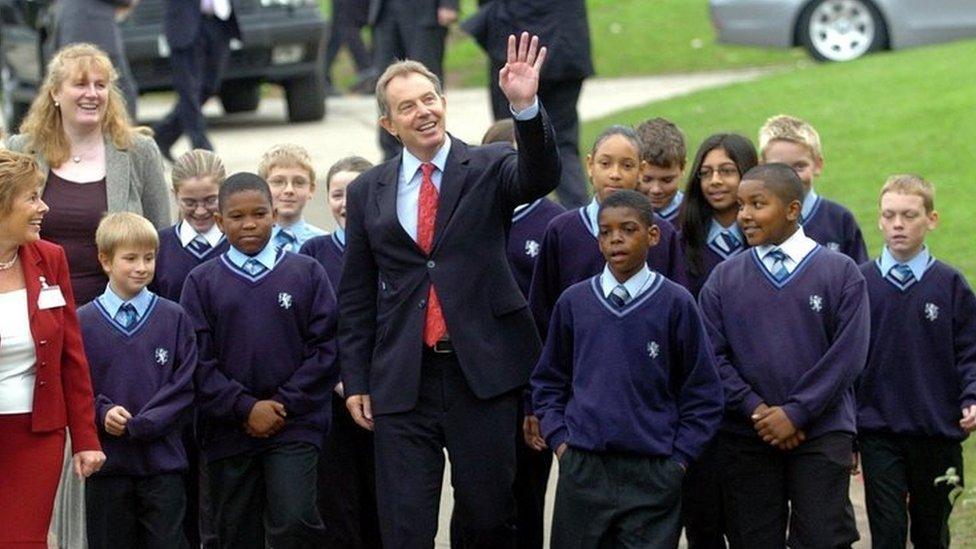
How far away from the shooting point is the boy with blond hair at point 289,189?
853 cm

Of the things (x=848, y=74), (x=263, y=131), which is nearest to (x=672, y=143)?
(x=848, y=74)

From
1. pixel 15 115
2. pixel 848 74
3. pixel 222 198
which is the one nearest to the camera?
pixel 222 198

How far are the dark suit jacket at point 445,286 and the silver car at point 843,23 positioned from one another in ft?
42.0

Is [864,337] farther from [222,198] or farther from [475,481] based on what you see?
[222,198]

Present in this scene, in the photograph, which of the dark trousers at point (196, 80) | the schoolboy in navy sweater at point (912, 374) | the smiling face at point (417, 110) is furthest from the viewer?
the dark trousers at point (196, 80)

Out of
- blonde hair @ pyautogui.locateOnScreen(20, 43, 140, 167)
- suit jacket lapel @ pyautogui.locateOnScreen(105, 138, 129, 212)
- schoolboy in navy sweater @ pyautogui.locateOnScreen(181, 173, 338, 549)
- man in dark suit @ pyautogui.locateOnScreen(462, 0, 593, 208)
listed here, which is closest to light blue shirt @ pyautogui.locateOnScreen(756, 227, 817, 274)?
schoolboy in navy sweater @ pyautogui.locateOnScreen(181, 173, 338, 549)

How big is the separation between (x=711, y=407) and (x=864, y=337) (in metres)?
0.62

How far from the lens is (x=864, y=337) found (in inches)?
289

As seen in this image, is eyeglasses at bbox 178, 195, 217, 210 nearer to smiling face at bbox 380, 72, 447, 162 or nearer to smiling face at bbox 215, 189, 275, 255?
smiling face at bbox 215, 189, 275, 255

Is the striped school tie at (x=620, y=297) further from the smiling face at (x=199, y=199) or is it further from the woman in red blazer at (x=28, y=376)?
the smiling face at (x=199, y=199)

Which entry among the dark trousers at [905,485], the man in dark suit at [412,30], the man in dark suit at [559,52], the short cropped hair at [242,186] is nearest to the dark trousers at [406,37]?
the man in dark suit at [412,30]

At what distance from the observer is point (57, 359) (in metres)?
7.03

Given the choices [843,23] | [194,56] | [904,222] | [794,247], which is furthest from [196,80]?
[794,247]

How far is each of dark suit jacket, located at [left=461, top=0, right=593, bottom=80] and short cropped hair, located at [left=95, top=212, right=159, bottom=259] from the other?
5.09m
